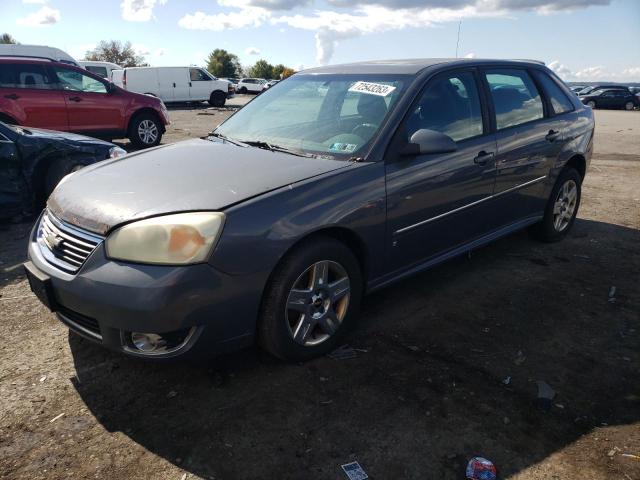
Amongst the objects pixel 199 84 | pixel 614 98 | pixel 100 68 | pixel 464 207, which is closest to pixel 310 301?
pixel 464 207

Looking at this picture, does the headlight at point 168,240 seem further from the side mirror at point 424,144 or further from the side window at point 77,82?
the side window at point 77,82

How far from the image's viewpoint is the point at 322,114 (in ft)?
12.1

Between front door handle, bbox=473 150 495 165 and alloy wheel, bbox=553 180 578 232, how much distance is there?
1477mm

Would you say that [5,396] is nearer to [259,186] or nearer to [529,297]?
[259,186]

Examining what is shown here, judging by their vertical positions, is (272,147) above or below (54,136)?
above

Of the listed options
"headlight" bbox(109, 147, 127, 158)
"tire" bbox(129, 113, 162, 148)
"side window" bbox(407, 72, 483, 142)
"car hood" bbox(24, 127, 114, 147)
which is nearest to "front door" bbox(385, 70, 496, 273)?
"side window" bbox(407, 72, 483, 142)

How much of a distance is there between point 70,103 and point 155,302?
8.78 meters

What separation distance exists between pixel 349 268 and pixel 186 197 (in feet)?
3.37

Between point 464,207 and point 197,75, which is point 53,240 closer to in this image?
point 464,207

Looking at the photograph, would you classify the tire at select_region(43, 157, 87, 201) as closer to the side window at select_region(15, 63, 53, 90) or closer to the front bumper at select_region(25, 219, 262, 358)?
the front bumper at select_region(25, 219, 262, 358)

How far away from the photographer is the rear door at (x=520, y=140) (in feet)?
13.6

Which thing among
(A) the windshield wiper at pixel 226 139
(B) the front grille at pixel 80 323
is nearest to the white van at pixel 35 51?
(A) the windshield wiper at pixel 226 139

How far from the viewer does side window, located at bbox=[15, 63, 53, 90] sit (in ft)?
30.3

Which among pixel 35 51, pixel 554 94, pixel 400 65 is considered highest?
pixel 35 51
